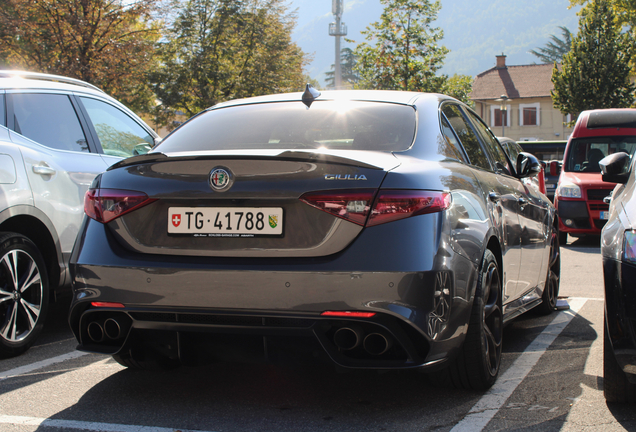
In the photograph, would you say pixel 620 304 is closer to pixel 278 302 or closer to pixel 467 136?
pixel 278 302

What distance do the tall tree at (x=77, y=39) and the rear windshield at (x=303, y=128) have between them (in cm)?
1975

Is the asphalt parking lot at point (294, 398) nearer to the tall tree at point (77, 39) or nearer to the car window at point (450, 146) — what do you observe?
the car window at point (450, 146)

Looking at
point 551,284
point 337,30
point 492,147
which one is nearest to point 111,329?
point 492,147

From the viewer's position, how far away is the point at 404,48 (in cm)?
3794

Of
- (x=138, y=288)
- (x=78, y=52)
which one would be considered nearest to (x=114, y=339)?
(x=138, y=288)

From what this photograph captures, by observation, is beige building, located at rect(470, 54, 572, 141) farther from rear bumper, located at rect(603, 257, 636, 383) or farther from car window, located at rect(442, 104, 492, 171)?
rear bumper, located at rect(603, 257, 636, 383)

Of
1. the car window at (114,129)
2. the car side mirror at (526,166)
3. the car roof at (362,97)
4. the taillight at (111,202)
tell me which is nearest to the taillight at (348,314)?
the taillight at (111,202)

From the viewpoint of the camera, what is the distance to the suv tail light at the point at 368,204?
9.58ft

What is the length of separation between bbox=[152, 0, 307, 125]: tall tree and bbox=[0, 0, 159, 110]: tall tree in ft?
38.1

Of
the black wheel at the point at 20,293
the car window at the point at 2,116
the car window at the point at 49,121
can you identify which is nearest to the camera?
the black wheel at the point at 20,293

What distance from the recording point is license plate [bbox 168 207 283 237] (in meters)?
3.01

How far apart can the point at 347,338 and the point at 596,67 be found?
40.0m

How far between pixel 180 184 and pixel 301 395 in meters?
1.25

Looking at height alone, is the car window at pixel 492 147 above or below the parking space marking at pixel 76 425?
above
